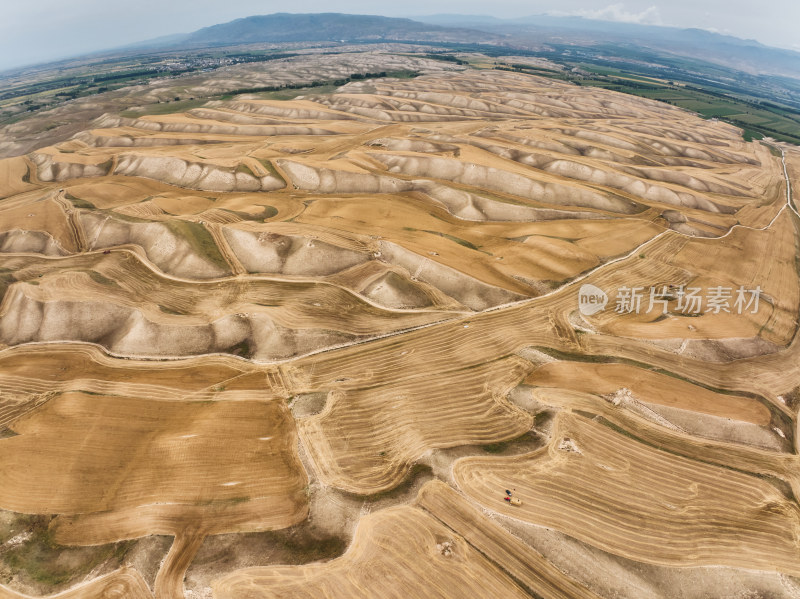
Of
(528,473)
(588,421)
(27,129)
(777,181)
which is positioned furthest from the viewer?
(27,129)

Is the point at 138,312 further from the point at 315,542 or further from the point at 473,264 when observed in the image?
the point at 473,264

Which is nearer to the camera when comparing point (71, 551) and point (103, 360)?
point (71, 551)

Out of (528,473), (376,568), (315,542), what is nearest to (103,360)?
(315,542)

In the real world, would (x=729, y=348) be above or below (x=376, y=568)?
above

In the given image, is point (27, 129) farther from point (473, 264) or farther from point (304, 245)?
point (473, 264)

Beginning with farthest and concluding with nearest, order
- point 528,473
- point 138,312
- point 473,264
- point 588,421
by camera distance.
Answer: point 473,264 < point 138,312 < point 588,421 < point 528,473

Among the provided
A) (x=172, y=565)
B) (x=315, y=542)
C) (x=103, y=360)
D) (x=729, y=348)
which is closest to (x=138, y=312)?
(x=103, y=360)

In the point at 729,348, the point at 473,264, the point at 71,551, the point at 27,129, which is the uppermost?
the point at 27,129
